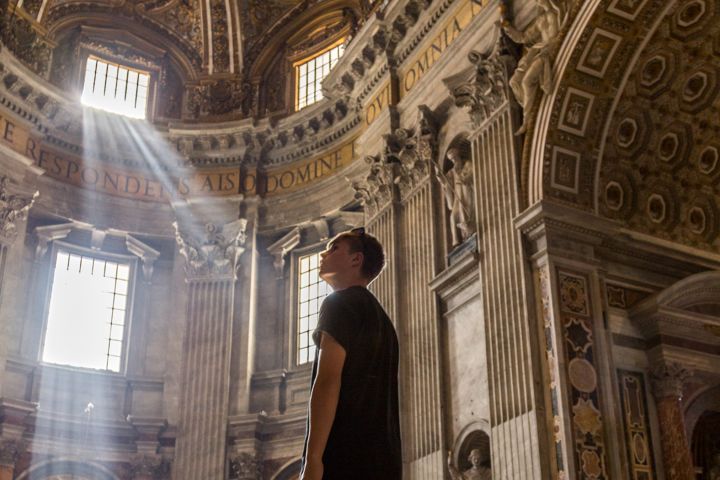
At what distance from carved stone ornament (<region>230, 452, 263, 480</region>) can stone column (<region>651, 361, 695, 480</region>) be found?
765 cm

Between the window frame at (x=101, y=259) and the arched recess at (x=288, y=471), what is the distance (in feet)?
11.6

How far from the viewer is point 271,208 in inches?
728

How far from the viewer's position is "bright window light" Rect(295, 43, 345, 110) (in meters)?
19.5

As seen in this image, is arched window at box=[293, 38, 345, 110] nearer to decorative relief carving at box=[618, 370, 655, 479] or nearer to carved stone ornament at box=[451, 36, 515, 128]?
carved stone ornament at box=[451, 36, 515, 128]

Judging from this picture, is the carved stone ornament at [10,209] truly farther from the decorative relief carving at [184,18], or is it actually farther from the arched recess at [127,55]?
the decorative relief carving at [184,18]

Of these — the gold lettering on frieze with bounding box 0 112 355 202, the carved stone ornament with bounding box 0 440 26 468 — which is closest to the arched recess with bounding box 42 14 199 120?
the gold lettering on frieze with bounding box 0 112 355 202

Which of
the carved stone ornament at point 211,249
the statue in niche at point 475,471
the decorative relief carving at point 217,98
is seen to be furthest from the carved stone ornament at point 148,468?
the decorative relief carving at point 217,98

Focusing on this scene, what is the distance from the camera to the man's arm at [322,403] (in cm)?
329

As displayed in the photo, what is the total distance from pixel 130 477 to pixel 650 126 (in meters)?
10.5

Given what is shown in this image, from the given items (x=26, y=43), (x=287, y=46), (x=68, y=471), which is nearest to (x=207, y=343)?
(x=68, y=471)

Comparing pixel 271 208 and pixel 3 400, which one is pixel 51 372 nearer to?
pixel 3 400

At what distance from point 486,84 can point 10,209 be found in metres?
8.87

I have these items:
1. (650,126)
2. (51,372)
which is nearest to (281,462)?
(51,372)

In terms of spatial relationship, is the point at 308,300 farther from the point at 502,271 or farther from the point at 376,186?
the point at 502,271
